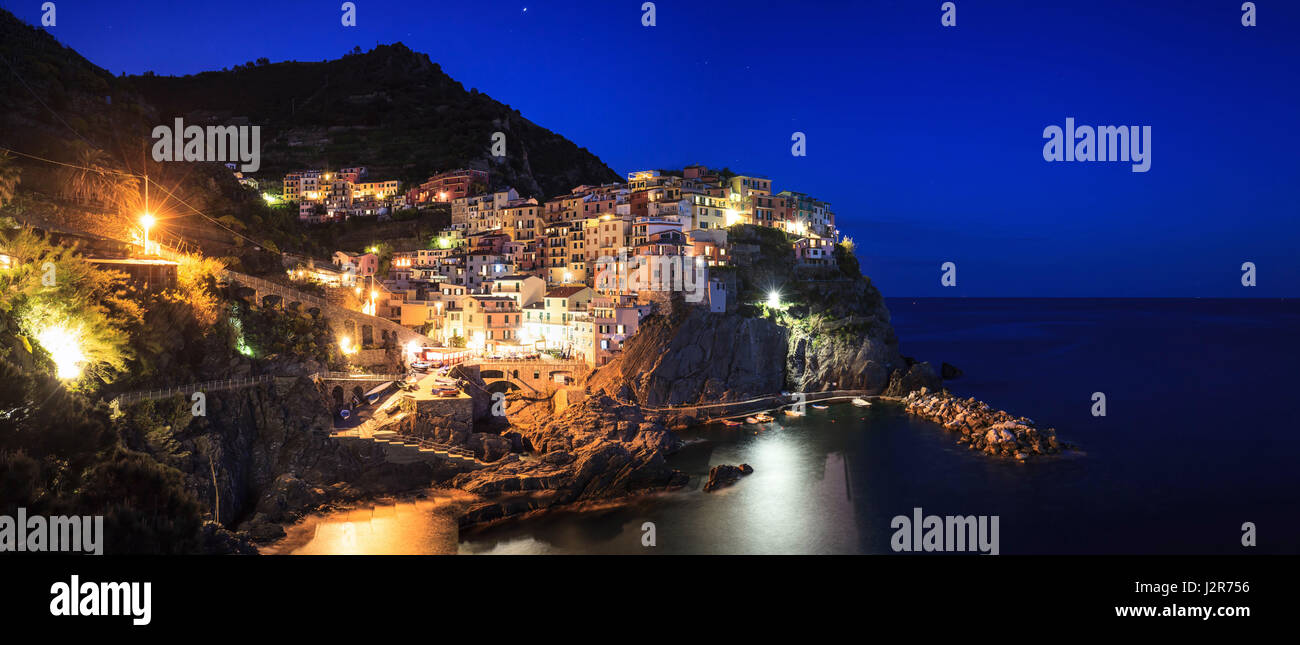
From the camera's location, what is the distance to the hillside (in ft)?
230

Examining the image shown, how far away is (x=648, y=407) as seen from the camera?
32.2 meters

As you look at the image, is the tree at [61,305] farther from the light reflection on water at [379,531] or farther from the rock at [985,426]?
the rock at [985,426]

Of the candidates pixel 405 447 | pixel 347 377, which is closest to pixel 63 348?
pixel 405 447

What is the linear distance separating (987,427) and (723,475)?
515 inches

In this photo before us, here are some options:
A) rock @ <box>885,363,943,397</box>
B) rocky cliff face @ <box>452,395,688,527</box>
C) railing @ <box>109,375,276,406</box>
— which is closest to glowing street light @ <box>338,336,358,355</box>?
railing @ <box>109,375,276,406</box>

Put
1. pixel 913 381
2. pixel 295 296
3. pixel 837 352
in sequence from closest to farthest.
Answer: pixel 295 296, pixel 913 381, pixel 837 352

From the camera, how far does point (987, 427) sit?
98.1 ft

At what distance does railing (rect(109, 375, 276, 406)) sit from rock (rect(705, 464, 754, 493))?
14888mm

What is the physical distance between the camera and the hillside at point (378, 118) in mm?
70062

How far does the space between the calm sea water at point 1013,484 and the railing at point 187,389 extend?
7302mm

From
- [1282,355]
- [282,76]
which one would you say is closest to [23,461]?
[1282,355]

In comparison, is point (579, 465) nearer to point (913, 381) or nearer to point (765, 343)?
point (765, 343)

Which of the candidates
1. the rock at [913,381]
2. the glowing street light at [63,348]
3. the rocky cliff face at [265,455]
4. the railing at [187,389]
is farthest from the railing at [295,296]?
the rock at [913,381]

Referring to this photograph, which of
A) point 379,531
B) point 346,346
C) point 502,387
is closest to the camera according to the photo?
point 379,531
